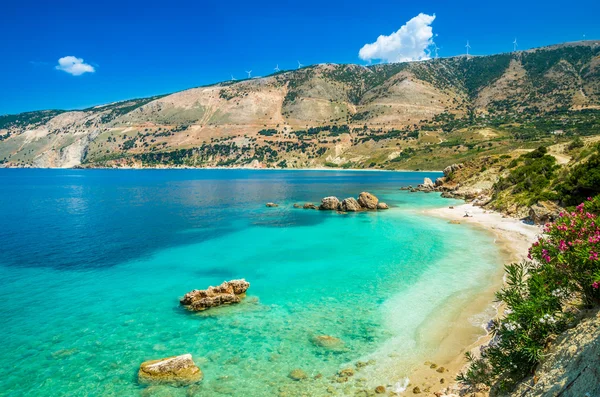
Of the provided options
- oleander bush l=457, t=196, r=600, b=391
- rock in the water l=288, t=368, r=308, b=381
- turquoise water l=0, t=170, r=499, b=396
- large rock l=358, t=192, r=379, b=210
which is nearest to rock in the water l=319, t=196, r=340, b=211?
large rock l=358, t=192, r=379, b=210

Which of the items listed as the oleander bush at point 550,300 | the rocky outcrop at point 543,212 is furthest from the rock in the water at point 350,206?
the oleander bush at point 550,300

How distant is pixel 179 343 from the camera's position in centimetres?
1639

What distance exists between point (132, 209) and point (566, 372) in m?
66.2

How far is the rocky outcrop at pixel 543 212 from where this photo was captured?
38.0 m

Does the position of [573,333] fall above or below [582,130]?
below

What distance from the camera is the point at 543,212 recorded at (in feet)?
128

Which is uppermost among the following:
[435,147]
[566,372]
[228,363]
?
[435,147]

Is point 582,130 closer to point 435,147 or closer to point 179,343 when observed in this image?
point 435,147

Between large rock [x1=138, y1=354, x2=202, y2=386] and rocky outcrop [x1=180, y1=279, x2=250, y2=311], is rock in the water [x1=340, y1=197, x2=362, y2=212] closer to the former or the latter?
rocky outcrop [x1=180, y1=279, x2=250, y2=311]

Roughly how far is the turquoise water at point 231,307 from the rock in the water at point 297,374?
21cm

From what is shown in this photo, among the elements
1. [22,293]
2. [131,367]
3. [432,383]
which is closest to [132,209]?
[22,293]

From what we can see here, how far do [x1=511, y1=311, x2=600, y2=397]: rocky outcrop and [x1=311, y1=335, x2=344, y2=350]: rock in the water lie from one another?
8.01 m

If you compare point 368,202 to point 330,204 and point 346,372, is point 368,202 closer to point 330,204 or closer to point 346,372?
point 330,204

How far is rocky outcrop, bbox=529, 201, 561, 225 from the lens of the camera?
37969mm
